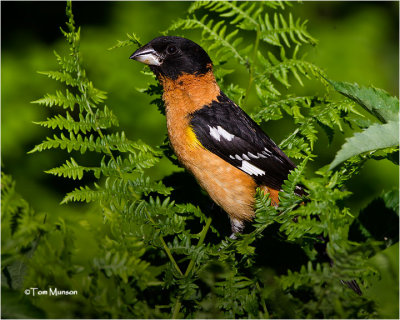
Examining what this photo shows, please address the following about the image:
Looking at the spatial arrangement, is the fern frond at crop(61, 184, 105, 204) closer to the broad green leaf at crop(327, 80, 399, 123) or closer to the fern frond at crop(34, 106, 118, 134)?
the fern frond at crop(34, 106, 118, 134)

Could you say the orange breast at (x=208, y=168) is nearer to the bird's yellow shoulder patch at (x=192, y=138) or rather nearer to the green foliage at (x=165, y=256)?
the bird's yellow shoulder patch at (x=192, y=138)

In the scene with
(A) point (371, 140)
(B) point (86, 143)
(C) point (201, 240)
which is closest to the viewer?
(A) point (371, 140)

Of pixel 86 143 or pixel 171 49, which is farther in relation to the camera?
pixel 171 49

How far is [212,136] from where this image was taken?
287 centimetres

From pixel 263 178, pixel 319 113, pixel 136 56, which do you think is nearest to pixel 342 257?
pixel 319 113

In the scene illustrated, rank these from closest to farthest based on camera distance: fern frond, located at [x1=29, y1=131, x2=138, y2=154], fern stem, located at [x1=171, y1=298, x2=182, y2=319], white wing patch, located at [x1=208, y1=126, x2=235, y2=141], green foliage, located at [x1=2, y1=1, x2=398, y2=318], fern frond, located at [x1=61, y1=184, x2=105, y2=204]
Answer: green foliage, located at [x1=2, y1=1, x2=398, y2=318] → fern stem, located at [x1=171, y1=298, x2=182, y2=319] → fern frond, located at [x1=61, y1=184, x2=105, y2=204] → fern frond, located at [x1=29, y1=131, x2=138, y2=154] → white wing patch, located at [x1=208, y1=126, x2=235, y2=141]

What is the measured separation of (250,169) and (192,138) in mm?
402

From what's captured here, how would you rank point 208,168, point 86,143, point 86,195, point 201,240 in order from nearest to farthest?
point 86,195
point 86,143
point 201,240
point 208,168

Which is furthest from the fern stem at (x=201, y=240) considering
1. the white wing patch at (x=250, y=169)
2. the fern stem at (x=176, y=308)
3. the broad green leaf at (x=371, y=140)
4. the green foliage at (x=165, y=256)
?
the broad green leaf at (x=371, y=140)

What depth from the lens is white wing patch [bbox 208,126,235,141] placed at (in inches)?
113

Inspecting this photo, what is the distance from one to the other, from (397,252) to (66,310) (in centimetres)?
145

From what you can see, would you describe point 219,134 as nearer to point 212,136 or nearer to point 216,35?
point 212,136

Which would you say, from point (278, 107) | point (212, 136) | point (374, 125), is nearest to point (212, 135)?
point (212, 136)

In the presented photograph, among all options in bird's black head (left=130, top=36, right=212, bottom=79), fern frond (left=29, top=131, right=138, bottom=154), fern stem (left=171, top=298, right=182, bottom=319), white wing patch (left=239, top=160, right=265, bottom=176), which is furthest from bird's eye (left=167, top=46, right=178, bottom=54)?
fern stem (left=171, top=298, right=182, bottom=319)
